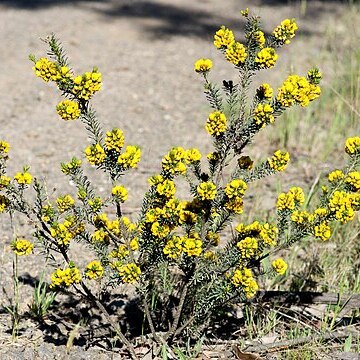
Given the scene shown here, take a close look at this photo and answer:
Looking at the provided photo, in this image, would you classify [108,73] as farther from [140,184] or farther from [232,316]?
[232,316]

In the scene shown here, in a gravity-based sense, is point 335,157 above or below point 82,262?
above

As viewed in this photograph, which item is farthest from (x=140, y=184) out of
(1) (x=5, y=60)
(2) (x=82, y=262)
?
(1) (x=5, y=60)

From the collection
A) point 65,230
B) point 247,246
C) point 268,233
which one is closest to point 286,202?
point 268,233

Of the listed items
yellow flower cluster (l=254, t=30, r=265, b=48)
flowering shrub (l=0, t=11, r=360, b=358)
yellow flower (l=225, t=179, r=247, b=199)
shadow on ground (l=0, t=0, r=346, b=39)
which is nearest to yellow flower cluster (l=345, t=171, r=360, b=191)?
flowering shrub (l=0, t=11, r=360, b=358)

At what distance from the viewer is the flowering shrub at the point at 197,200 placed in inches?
90.0

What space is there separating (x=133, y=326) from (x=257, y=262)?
688 mm

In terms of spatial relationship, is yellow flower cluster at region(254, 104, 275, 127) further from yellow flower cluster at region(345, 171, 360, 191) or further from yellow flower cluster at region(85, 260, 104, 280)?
yellow flower cluster at region(85, 260, 104, 280)

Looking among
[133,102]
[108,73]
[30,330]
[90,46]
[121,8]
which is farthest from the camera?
[121,8]

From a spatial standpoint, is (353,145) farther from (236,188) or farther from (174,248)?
(174,248)

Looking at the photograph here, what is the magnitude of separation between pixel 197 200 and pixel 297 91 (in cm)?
49

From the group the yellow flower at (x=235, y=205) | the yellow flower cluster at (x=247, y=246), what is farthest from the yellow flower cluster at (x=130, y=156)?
the yellow flower cluster at (x=247, y=246)

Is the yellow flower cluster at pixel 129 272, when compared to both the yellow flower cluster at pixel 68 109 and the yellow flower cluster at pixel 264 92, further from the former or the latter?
the yellow flower cluster at pixel 264 92

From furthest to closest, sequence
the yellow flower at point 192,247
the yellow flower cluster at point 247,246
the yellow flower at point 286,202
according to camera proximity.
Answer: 1. the yellow flower at point 286,202
2. the yellow flower cluster at point 247,246
3. the yellow flower at point 192,247

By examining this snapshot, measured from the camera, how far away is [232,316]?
3020 millimetres
